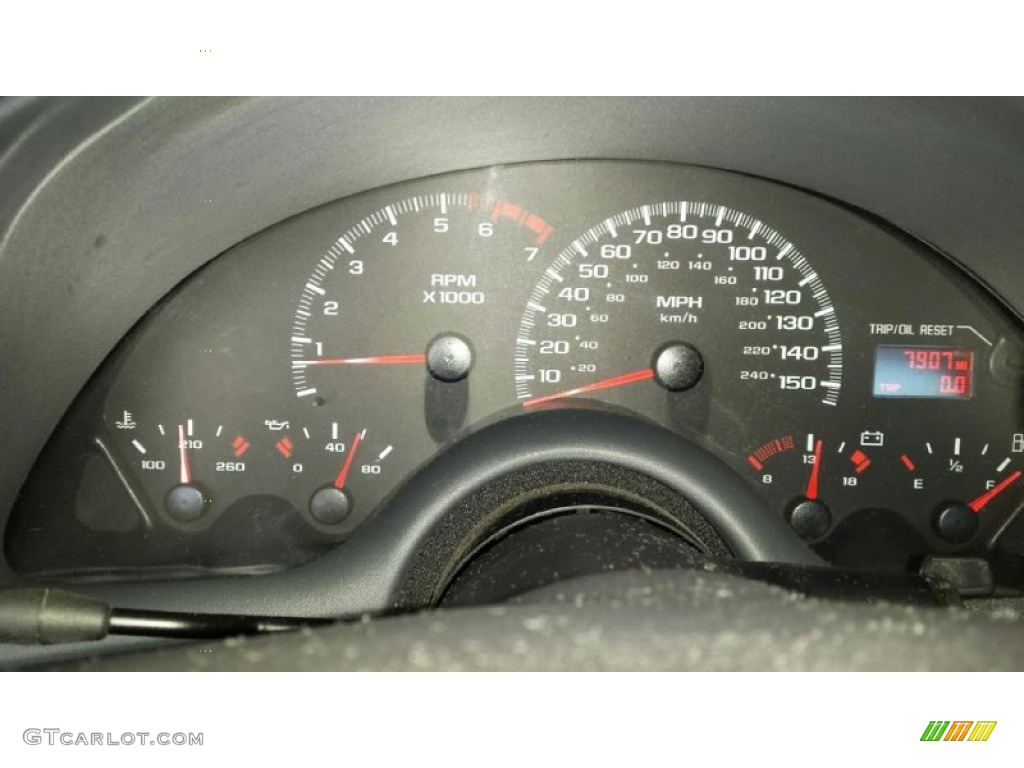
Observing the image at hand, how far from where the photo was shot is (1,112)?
4.70 ft

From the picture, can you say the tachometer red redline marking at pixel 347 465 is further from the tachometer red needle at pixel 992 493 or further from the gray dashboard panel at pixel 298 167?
the tachometer red needle at pixel 992 493

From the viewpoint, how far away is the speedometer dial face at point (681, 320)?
1734 millimetres

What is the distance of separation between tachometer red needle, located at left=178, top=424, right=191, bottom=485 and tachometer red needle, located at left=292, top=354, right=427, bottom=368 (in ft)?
0.58

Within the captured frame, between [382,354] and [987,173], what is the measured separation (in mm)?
801

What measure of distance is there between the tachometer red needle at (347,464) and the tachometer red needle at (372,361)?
0.10 meters

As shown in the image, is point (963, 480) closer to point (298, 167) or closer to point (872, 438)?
point (872, 438)

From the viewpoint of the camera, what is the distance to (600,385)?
176 centimetres

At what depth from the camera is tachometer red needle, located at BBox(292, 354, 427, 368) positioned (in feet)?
5.73

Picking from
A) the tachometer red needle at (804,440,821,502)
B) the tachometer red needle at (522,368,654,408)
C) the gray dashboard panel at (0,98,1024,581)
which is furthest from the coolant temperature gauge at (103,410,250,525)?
the tachometer red needle at (804,440,821,502)

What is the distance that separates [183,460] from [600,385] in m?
0.56
